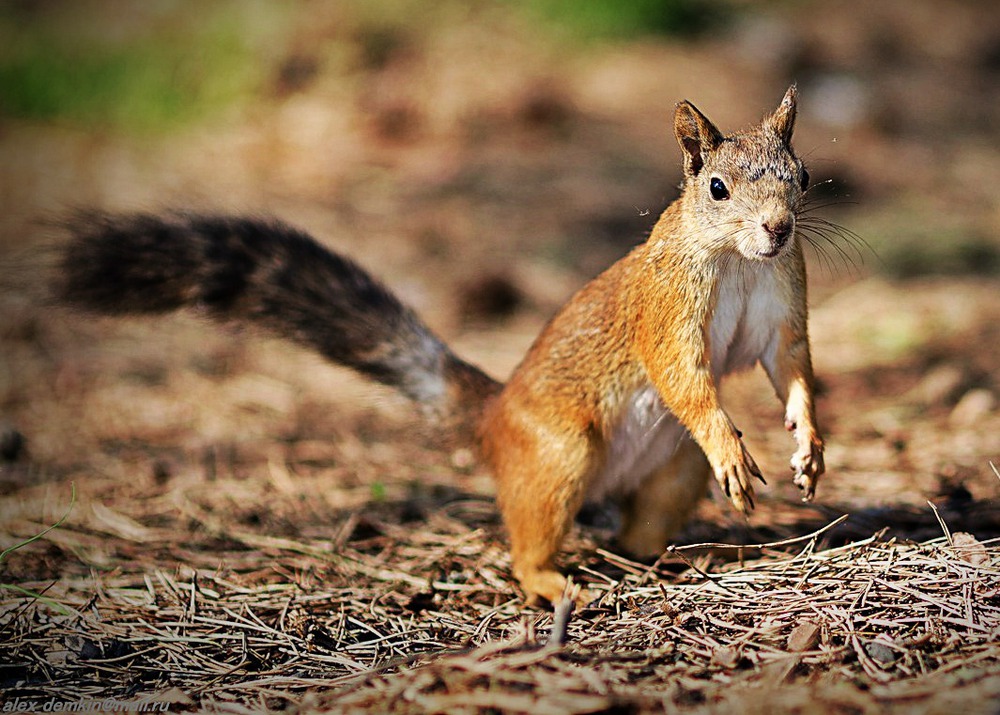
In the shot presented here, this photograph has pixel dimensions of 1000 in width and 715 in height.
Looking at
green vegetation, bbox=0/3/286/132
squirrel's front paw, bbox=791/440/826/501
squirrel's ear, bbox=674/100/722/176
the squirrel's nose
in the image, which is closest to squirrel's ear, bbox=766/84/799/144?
squirrel's ear, bbox=674/100/722/176

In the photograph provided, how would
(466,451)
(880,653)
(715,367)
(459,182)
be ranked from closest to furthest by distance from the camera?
1. (880,653)
2. (715,367)
3. (466,451)
4. (459,182)

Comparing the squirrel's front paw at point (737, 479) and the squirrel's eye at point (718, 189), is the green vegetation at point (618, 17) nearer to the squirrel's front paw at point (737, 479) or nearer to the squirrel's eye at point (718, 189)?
the squirrel's eye at point (718, 189)

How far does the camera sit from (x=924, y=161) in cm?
578

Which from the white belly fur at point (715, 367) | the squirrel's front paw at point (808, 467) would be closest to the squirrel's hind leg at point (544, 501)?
the white belly fur at point (715, 367)

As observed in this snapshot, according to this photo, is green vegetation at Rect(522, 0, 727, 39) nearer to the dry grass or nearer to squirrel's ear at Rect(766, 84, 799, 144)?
squirrel's ear at Rect(766, 84, 799, 144)

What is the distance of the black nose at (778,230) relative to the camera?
6.48ft

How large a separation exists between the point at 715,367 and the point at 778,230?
0.46 m

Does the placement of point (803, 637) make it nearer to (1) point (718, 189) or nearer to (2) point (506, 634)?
(2) point (506, 634)

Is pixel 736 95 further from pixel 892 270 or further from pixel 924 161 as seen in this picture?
pixel 892 270

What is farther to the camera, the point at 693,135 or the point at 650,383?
the point at 650,383

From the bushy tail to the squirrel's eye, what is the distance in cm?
98

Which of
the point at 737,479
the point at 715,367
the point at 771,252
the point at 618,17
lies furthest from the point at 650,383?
the point at 618,17

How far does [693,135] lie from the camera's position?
220 cm

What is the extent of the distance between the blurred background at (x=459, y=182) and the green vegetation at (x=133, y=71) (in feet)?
0.07
